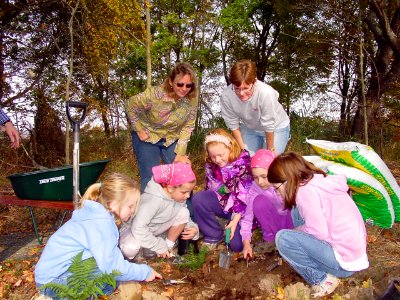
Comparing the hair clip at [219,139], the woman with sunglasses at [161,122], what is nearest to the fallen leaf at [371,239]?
the hair clip at [219,139]

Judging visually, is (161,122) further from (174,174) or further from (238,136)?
(174,174)

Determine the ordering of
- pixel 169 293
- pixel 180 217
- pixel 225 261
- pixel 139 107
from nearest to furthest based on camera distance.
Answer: pixel 169 293 → pixel 225 261 → pixel 180 217 → pixel 139 107

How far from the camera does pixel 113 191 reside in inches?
102

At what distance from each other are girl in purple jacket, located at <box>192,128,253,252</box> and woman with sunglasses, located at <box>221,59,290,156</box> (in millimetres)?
431

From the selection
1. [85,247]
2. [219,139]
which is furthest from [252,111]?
[85,247]

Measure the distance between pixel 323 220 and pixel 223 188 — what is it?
1.12 m

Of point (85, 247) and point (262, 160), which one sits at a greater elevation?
point (262, 160)

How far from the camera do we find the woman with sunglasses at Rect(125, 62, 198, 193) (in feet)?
12.7

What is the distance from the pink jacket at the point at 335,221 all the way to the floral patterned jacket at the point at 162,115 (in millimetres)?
1661

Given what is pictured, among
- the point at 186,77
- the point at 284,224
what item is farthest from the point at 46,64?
the point at 284,224

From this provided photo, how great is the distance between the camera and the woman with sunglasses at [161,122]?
3859 millimetres

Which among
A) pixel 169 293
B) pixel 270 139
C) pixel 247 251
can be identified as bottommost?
pixel 169 293

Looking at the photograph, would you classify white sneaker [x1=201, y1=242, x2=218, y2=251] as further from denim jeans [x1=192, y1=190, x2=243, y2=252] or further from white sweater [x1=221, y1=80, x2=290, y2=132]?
white sweater [x1=221, y1=80, x2=290, y2=132]

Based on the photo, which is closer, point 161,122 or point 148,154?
point 161,122
